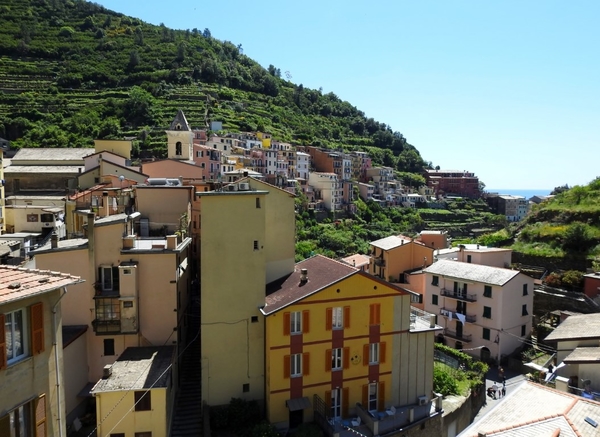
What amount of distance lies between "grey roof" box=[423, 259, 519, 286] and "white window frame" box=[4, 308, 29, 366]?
108ft

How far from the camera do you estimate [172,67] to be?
117m

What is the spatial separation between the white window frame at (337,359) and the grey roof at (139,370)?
7.68m

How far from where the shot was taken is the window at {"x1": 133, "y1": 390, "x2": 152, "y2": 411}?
1731 centimetres

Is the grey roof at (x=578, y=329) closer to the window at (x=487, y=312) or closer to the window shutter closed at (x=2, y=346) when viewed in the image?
the window at (x=487, y=312)

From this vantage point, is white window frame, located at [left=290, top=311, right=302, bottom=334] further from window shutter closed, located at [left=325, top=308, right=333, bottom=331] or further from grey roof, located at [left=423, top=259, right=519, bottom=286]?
grey roof, located at [left=423, top=259, right=519, bottom=286]

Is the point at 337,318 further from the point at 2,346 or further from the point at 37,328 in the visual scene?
the point at 2,346

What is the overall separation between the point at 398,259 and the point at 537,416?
96.9 ft

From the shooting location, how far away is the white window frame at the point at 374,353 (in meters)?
22.5

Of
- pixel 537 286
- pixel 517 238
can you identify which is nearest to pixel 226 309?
pixel 537 286

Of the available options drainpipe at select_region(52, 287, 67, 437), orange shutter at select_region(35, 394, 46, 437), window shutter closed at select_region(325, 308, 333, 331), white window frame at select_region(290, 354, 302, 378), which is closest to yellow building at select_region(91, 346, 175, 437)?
white window frame at select_region(290, 354, 302, 378)

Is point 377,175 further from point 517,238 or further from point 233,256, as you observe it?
point 233,256

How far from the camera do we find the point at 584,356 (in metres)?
23.1

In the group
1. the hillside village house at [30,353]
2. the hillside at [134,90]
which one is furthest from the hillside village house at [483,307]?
the hillside at [134,90]

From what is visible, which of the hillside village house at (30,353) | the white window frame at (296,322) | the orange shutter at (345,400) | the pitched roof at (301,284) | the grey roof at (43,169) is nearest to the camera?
the hillside village house at (30,353)
